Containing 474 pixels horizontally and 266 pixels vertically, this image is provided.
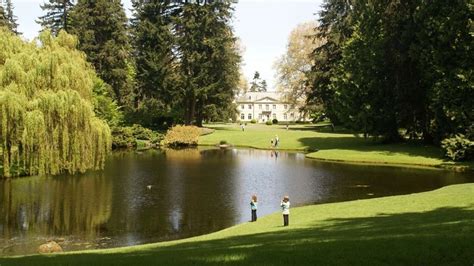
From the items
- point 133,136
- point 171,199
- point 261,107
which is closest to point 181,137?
point 133,136

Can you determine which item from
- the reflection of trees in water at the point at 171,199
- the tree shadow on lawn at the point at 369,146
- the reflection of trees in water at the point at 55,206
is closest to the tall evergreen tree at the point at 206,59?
the tree shadow on lawn at the point at 369,146

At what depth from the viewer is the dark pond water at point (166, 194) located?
2046cm


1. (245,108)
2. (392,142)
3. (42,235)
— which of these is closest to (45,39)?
(42,235)

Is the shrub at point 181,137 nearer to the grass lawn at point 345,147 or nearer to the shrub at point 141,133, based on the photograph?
the grass lawn at point 345,147

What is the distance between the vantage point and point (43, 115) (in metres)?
31.4

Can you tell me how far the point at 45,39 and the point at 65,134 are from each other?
8.27 m

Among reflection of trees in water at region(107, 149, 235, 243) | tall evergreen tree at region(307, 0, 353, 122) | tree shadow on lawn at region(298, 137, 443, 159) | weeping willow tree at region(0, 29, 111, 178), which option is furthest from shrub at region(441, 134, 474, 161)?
weeping willow tree at region(0, 29, 111, 178)

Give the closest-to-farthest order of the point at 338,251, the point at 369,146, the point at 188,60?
1. the point at 338,251
2. the point at 369,146
3. the point at 188,60

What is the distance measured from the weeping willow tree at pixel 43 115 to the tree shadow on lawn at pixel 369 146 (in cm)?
2751

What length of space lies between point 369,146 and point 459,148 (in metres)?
12.3

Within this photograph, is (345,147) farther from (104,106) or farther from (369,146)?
(104,106)

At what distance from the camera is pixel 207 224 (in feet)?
71.6

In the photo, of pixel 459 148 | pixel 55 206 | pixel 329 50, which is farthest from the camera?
pixel 329 50

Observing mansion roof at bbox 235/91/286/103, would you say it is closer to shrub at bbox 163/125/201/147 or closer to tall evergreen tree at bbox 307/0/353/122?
tall evergreen tree at bbox 307/0/353/122
